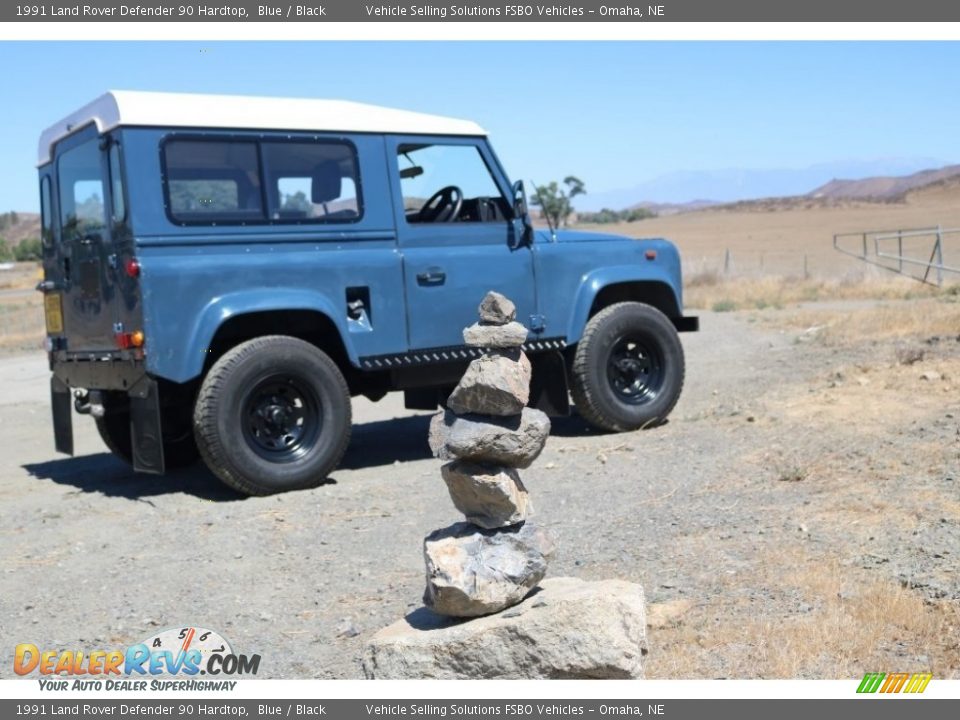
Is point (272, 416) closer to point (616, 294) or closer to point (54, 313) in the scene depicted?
point (54, 313)

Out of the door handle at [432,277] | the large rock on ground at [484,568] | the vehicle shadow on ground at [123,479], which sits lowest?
the vehicle shadow on ground at [123,479]

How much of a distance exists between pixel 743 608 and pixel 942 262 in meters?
20.0

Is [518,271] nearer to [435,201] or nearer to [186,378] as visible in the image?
[435,201]

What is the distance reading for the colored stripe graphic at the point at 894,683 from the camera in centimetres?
421

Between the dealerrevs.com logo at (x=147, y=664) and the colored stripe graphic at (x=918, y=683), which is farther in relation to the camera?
the dealerrevs.com logo at (x=147, y=664)

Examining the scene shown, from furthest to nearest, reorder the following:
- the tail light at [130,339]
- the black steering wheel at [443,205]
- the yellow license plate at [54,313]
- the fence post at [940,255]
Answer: the fence post at [940,255] → the black steering wheel at [443,205] → the yellow license plate at [54,313] → the tail light at [130,339]

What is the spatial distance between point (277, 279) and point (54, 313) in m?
2.21

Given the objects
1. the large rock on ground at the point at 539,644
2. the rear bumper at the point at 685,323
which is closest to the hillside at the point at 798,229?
the rear bumper at the point at 685,323

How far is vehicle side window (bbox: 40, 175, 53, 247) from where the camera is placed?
9.26m

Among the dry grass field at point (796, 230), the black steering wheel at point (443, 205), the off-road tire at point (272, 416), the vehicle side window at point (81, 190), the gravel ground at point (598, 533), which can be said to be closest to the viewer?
the gravel ground at point (598, 533)

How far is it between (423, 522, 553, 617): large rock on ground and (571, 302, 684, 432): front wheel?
495 cm

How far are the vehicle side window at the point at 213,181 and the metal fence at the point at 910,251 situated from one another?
53.0 ft

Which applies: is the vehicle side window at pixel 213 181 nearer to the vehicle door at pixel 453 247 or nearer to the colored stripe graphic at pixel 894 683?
the vehicle door at pixel 453 247

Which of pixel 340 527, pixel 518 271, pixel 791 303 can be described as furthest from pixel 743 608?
pixel 791 303
